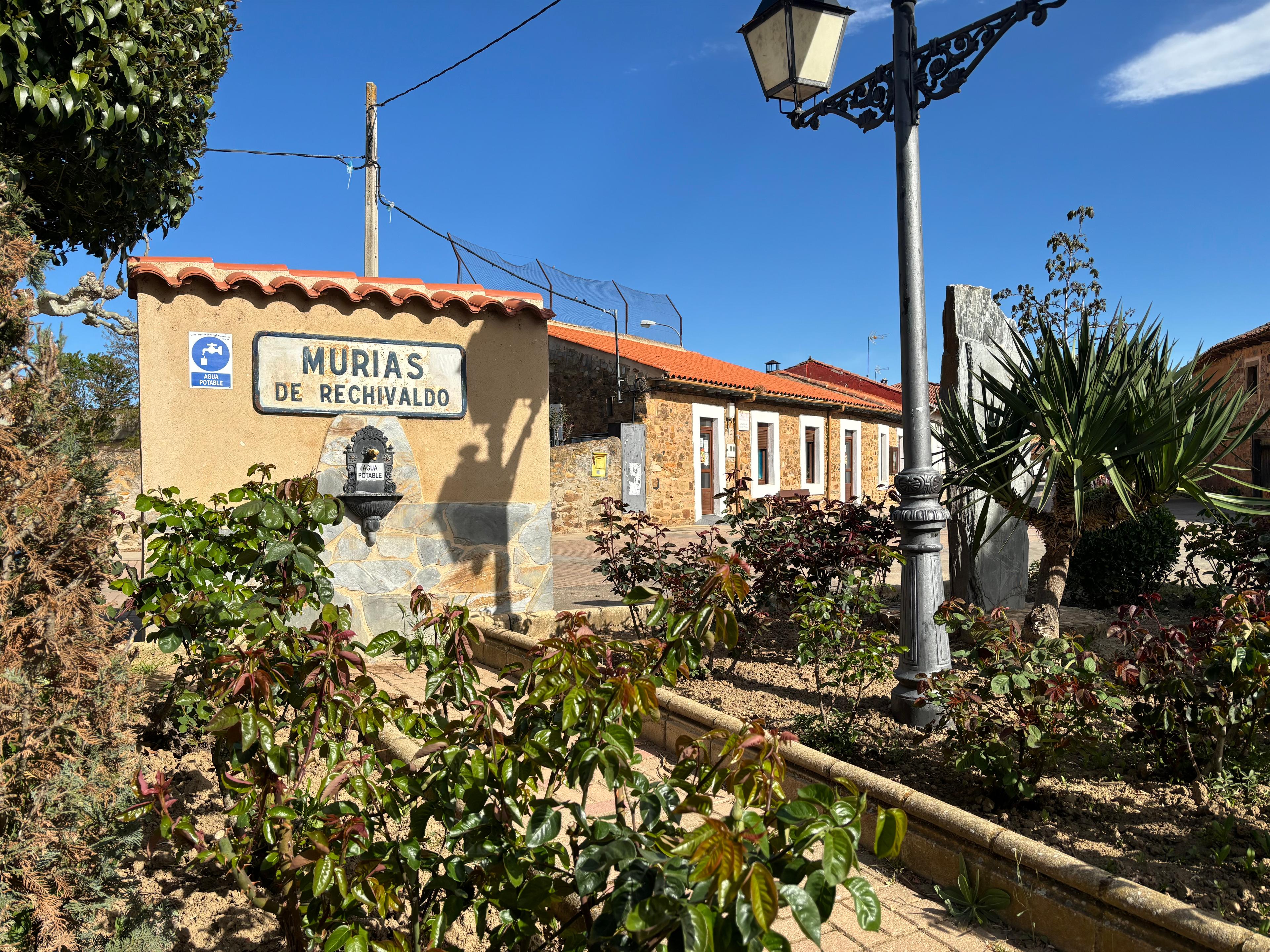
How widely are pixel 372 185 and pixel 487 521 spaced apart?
30.0 ft

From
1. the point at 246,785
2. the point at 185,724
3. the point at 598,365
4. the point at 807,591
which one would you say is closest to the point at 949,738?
the point at 807,591

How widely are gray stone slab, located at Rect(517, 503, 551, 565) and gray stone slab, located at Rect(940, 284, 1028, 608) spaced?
302cm

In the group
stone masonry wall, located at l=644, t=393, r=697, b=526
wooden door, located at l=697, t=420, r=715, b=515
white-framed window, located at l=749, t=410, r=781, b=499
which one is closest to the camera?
stone masonry wall, located at l=644, t=393, r=697, b=526

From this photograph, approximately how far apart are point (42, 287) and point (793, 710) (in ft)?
11.7

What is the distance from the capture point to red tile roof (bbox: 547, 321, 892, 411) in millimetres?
20312

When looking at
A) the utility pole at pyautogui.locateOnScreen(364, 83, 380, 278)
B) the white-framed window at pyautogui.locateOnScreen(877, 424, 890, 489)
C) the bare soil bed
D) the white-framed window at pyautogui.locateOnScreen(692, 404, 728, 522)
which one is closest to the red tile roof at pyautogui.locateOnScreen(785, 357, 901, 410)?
the white-framed window at pyautogui.locateOnScreen(877, 424, 890, 489)

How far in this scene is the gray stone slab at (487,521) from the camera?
19.5 ft

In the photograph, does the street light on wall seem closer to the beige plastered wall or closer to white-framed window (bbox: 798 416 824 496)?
white-framed window (bbox: 798 416 824 496)

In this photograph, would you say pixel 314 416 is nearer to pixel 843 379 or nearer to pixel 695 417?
pixel 695 417

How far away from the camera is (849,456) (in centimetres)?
2634

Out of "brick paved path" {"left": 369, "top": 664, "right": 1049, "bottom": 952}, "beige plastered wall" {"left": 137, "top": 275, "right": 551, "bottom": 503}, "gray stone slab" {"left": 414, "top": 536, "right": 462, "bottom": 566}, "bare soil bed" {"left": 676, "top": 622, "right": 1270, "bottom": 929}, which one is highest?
"beige plastered wall" {"left": 137, "top": 275, "right": 551, "bottom": 503}

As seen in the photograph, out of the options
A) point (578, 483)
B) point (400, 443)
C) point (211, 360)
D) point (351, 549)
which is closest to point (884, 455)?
point (578, 483)

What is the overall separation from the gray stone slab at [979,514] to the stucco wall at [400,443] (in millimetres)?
3137

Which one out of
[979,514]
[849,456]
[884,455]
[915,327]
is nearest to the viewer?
[915,327]
